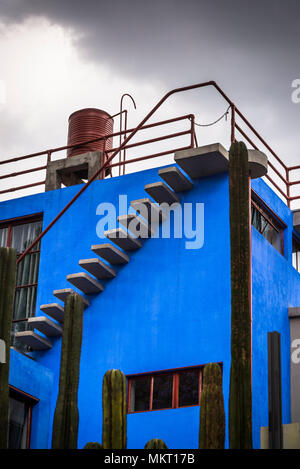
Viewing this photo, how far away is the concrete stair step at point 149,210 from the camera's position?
20.1 metres

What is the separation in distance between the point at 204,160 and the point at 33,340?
17.6 ft

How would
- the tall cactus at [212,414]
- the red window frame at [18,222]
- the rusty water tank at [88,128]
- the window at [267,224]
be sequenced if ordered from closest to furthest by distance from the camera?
1. the tall cactus at [212,414]
2. the window at [267,224]
3. the red window frame at [18,222]
4. the rusty water tank at [88,128]

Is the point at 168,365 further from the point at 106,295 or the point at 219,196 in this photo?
the point at 219,196

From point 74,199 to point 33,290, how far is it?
260 cm

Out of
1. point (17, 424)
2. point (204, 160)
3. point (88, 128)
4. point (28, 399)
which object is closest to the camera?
point (17, 424)

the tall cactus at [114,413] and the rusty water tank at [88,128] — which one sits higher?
the rusty water tank at [88,128]

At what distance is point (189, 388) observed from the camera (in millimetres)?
18844

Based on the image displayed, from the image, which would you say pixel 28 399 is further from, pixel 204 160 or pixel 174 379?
pixel 204 160

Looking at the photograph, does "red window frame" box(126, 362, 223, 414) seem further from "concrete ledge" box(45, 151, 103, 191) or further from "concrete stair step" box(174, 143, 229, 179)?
"concrete ledge" box(45, 151, 103, 191)

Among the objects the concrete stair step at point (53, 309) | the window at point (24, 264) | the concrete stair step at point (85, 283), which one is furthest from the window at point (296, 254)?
the concrete stair step at point (53, 309)

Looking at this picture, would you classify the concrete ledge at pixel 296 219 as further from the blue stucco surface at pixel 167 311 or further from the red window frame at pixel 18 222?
the red window frame at pixel 18 222

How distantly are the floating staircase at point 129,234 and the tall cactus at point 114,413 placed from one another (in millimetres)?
6009

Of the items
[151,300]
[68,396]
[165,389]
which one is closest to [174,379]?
[165,389]
